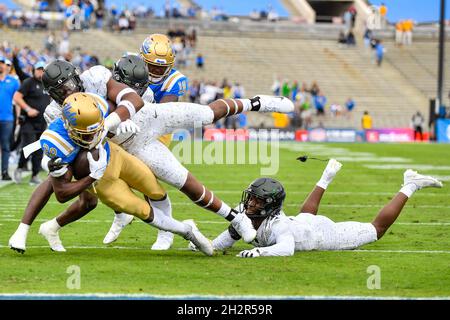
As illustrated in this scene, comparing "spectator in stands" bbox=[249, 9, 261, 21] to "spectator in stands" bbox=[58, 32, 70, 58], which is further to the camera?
"spectator in stands" bbox=[249, 9, 261, 21]

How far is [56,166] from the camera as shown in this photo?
6637 millimetres

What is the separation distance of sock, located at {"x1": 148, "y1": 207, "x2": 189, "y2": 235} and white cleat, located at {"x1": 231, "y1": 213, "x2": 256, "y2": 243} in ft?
1.19

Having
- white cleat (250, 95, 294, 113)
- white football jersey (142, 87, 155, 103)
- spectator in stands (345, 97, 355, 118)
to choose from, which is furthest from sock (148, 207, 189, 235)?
spectator in stands (345, 97, 355, 118)

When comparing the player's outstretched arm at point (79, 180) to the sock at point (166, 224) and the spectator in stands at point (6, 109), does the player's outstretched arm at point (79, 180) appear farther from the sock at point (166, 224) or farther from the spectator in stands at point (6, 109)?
the spectator in stands at point (6, 109)

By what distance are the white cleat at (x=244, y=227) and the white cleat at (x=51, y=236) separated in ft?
4.28

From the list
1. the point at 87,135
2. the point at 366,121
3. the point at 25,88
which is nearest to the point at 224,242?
the point at 87,135

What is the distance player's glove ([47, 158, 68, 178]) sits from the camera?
663 cm

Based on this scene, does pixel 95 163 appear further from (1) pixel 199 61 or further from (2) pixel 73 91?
(1) pixel 199 61

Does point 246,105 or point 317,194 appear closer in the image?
point 246,105

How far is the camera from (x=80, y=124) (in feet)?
21.4

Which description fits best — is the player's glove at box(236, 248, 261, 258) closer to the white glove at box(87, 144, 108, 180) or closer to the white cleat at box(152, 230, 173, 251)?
the white cleat at box(152, 230, 173, 251)

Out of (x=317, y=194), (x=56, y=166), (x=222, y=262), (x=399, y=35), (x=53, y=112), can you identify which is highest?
(x=399, y=35)

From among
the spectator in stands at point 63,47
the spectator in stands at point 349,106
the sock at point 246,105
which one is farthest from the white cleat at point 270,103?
the spectator in stands at point 349,106

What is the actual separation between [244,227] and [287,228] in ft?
1.11
